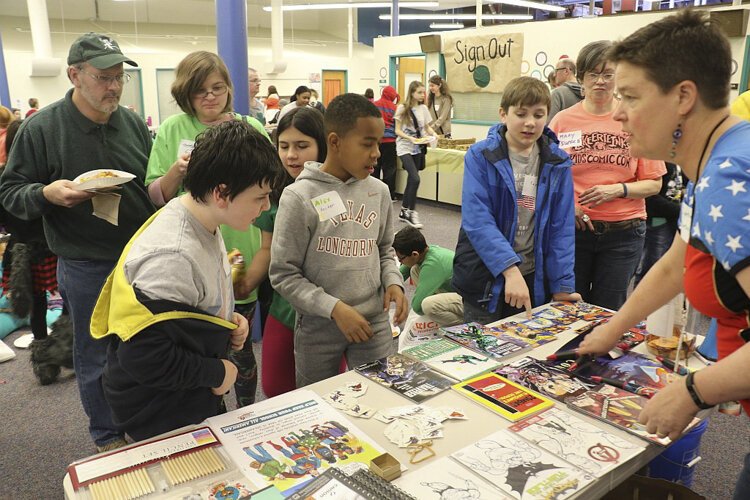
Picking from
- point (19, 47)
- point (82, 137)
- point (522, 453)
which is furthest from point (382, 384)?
point (19, 47)

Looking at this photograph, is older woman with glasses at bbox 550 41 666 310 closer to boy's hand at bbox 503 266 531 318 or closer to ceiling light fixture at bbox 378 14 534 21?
boy's hand at bbox 503 266 531 318

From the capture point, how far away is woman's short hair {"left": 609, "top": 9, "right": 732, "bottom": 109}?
3.28 ft

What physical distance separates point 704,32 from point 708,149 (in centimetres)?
21

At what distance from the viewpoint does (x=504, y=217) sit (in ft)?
6.51

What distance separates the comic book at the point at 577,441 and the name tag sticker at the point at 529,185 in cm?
90

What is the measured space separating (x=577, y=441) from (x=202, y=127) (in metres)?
1.72

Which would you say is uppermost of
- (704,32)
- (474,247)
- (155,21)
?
(155,21)

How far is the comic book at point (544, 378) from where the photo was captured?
140cm

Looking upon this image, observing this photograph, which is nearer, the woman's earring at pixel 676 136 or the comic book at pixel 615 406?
the woman's earring at pixel 676 136

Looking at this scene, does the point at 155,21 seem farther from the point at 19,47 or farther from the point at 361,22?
the point at 361,22

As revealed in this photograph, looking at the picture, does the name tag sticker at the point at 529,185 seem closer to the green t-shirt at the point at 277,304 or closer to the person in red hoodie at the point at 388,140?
the green t-shirt at the point at 277,304

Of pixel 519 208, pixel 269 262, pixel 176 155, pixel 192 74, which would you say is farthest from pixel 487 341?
pixel 192 74

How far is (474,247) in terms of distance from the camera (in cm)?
196

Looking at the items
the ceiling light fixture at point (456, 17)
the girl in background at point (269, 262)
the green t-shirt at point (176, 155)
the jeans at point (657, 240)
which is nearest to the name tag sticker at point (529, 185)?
the girl in background at point (269, 262)
